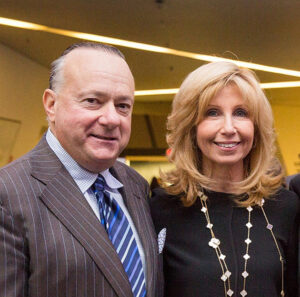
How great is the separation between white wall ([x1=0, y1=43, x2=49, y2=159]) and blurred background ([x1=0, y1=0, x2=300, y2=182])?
0.05 ft

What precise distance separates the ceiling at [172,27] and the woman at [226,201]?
3.43 metres

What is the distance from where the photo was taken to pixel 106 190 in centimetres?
172

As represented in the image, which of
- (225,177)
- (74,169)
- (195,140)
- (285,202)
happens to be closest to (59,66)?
(74,169)

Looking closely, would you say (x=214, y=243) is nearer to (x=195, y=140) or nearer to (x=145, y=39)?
(x=195, y=140)

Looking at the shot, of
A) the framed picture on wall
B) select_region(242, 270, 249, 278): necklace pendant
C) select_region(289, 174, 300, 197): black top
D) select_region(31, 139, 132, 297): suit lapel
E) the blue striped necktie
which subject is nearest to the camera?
select_region(31, 139, 132, 297): suit lapel

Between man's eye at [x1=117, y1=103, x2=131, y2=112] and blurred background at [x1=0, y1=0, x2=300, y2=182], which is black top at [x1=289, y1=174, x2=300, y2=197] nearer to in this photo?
man's eye at [x1=117, y1=103, x2=131, y2=112]

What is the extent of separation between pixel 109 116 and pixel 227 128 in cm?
57

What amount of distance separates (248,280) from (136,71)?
691 cm

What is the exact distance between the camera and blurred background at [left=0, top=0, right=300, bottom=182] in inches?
212

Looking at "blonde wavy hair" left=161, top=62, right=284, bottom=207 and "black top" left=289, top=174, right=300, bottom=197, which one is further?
"black top" left=289, top=174, right=300, bottom=197

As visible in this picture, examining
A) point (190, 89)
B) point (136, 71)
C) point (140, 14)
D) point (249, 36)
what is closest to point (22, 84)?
point (136, 71)

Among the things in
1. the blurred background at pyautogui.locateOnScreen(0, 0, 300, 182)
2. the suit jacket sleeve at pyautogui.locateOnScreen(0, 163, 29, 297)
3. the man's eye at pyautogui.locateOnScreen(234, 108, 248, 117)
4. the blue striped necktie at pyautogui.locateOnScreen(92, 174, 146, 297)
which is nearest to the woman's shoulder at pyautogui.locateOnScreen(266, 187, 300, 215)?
the man's eye at pyautogui.locateOnScreen(234, 108, 248, 117)

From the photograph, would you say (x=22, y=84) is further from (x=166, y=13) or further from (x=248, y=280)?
(x=248, y=280)

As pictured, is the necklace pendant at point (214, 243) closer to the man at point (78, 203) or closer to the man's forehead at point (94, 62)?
the man at point (78, 203)
